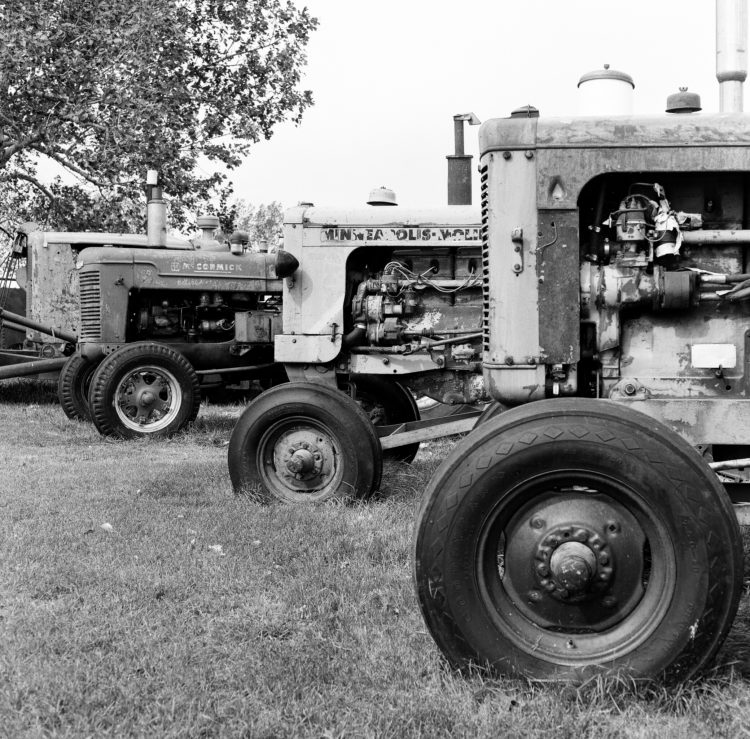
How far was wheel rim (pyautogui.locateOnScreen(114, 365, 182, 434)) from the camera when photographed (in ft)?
29.1

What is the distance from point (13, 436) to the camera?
349 inches

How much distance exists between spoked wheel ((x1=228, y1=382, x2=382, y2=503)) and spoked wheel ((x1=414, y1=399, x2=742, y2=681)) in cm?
287

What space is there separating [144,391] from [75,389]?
4.85 feet

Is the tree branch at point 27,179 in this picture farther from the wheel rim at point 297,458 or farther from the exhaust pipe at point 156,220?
the wheel rim at point 297,458

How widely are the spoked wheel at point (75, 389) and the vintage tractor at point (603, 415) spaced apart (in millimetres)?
7606

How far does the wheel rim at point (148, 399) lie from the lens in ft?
29.1

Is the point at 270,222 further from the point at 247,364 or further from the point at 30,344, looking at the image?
the point at 247,364

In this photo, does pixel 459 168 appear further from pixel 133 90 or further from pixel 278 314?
pixel 133 90

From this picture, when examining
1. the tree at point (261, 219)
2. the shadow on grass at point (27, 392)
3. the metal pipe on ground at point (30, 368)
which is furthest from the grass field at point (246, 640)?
the tree at point (261, 219)

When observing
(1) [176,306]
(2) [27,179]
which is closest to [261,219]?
(2) [27,179]

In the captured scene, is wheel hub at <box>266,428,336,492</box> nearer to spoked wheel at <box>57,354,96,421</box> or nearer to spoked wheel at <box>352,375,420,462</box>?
spoked wheel at <box>352,375,420,462</box>

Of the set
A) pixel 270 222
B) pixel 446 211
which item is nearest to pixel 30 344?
pixel 446 211

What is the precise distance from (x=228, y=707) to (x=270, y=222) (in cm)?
3710

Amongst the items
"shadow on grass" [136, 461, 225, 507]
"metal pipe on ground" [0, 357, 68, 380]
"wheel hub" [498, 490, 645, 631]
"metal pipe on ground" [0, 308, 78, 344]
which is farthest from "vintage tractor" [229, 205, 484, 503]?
"metal pipe on ground" [0, 308, 78, 344]
